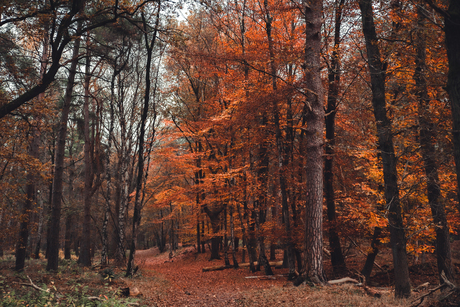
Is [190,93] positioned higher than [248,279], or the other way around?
[190,93]

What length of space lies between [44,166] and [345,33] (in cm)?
1183

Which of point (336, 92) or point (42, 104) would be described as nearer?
point (42, 104)

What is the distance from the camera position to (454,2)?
12.5 ft

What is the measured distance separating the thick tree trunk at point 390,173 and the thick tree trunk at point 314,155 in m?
1.70

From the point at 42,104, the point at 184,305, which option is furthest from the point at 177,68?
the point at 184,305

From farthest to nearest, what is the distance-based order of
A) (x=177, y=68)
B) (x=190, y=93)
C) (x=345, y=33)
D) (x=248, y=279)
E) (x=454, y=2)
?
(x=190, y=93) < (x=177, y=68) < (x=248, y=279) < (x=345, y=33) < (x=454, y=2)

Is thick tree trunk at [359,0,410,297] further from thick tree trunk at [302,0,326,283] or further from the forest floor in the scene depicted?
thick tree trunk at [302,0,326,283]

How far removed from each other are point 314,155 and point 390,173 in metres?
2.07

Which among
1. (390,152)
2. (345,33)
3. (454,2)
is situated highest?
(345,33)

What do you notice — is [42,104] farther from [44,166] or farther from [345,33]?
[345,33]

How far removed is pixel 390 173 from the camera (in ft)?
23.0

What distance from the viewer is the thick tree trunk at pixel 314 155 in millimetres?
8062

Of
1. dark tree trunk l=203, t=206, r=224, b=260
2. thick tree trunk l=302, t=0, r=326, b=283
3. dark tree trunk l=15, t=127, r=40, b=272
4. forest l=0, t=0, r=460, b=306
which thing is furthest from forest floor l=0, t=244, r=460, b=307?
dark tree trunk l=203, t=206, r=224, b=260

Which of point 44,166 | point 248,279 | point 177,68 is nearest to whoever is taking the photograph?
point 44,166
